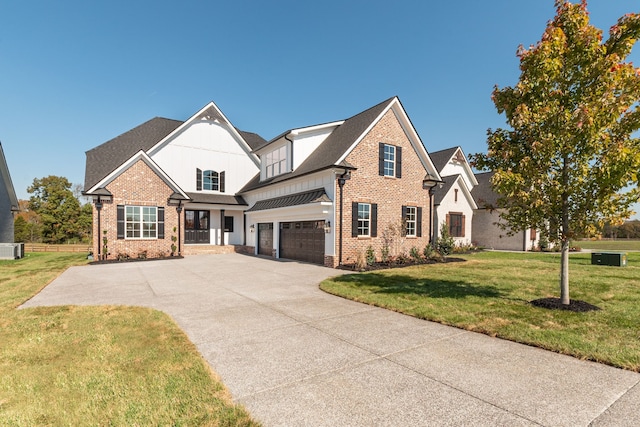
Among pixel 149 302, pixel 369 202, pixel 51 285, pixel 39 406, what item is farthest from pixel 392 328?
pixel 51 285

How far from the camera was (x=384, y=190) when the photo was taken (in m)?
17.3

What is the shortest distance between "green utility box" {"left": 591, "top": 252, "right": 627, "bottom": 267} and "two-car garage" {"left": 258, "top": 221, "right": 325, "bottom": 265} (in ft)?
45.8

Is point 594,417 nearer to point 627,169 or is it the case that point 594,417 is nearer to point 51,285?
point 627,169

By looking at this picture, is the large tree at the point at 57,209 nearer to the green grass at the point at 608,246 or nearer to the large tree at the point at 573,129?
the large tree at the point at 573,129

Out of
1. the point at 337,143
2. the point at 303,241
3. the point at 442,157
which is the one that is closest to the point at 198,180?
the point at 303,241

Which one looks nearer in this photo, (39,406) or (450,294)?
(39,406)

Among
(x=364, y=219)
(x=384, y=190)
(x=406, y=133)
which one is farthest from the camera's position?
(x=406, y=133)

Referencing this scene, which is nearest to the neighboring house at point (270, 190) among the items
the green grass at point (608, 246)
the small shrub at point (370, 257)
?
the small shrub at point (370, 257)

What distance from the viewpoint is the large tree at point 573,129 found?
6695 mm

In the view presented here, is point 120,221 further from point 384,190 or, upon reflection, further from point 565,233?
point 565,233

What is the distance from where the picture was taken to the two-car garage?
16891 mm

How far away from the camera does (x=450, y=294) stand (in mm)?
9094

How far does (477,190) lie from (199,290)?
29178mm

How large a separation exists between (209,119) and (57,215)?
21421 mm
